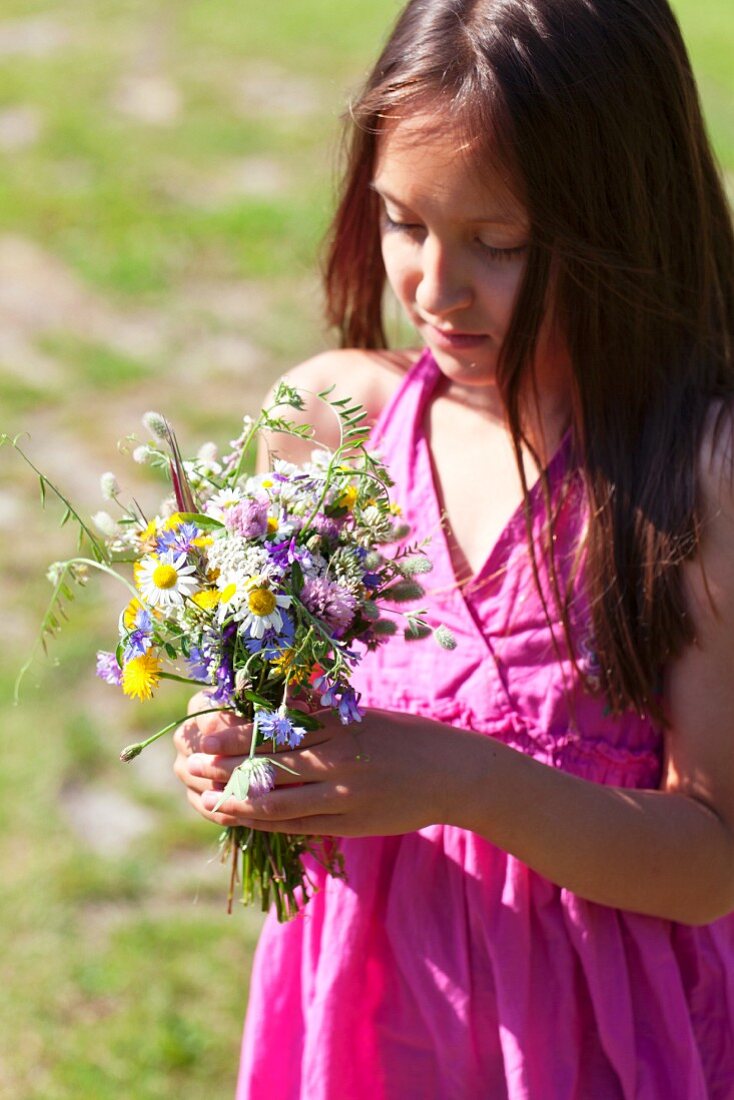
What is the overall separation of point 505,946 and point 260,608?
28.5 inches

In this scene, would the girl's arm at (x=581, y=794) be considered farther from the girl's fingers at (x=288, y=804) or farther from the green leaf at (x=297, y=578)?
the green leaf at (x=297, y=578)

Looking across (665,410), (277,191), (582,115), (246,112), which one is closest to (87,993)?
(665,410)

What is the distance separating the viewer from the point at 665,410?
2.06 meters

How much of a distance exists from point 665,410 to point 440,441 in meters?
0.41

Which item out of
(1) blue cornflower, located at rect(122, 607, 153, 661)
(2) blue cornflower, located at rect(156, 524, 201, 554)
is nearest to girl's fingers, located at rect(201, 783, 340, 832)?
(1) blue cornflower, located at rect(122, 607, 153, 661)

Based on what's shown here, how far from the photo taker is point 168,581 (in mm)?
1689

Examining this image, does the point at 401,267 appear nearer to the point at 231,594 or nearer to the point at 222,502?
the point at 222,502

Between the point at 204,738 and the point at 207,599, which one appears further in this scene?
the point at 204,738

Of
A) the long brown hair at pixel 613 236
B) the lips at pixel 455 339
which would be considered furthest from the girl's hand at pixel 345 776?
the lips at pixel 455 339

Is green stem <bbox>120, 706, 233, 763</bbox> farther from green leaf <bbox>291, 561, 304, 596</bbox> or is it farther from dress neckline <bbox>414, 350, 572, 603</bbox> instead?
dress neckline <bbox>414, 350, 572, 603</bbox>

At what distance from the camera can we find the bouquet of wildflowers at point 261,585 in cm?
168

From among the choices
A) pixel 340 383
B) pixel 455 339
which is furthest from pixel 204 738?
pixel 340 383

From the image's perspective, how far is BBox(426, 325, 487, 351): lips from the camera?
2.01 m

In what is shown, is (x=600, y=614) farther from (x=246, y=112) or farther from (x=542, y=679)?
(x=246, y=112)
